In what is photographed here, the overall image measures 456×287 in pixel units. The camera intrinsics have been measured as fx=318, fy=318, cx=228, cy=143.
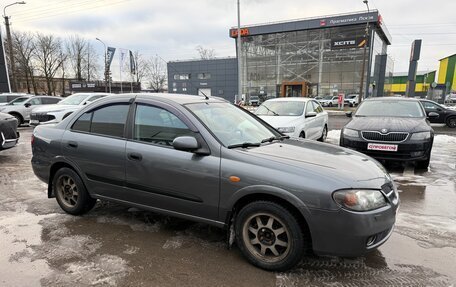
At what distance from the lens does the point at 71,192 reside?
427cm

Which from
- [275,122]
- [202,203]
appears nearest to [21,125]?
[275,122]

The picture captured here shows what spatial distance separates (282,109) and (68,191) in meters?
6.35

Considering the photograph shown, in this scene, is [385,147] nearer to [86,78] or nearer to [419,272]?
[419,272]

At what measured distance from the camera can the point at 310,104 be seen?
31.6 feet

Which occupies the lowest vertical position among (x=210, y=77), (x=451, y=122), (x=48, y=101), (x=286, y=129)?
(x=451, y=122)

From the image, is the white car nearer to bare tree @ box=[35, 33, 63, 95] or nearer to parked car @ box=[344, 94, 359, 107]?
parked car @ box=[344, 94, 359, 107]

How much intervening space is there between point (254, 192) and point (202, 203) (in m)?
0.60

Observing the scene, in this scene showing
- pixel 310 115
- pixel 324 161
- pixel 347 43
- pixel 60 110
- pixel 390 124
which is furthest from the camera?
pixel 347 43

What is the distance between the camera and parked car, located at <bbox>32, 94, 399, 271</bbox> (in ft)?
8.86

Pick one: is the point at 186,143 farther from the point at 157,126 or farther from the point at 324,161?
the point at 324,161

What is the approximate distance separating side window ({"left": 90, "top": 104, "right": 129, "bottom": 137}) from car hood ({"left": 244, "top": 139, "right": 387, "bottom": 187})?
1644mm

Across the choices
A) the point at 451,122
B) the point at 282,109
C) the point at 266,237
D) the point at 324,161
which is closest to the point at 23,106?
the point at 282,109

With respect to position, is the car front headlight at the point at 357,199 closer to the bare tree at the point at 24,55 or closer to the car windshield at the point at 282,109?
the car windshield at the point at 282,109

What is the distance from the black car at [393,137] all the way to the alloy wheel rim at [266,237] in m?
4.32
